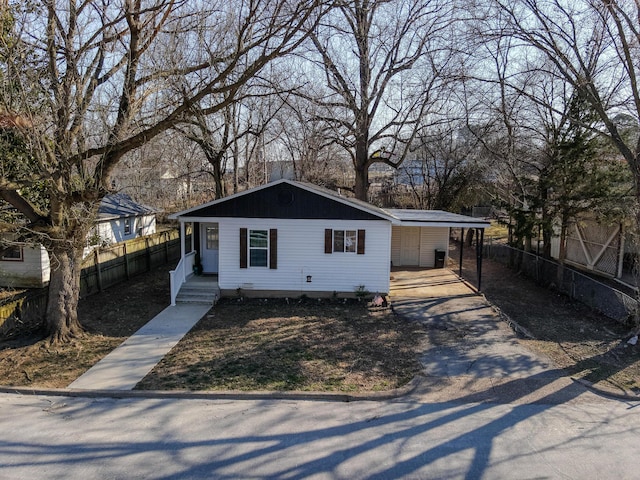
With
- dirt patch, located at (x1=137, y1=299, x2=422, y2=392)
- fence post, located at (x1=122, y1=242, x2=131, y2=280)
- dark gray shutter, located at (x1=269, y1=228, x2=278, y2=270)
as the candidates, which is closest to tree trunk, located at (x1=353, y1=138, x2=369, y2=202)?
dark gray shutter, located at (x1=269, y1=228, x2=278, y2=270)

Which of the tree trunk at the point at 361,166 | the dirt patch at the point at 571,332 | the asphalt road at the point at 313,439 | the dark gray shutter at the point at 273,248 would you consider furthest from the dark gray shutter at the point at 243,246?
the tree trunk at the point at 361,166

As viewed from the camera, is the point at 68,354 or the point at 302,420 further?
the point at 68,354

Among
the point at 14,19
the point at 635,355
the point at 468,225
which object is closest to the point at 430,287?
the point at 468,225

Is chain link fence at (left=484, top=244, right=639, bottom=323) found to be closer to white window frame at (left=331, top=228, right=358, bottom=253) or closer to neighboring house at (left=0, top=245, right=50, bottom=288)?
white window frame at (left=331, top=228, right=358, bottom=253)

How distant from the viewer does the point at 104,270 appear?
1539 cm

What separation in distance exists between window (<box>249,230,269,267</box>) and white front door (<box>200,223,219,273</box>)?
2.18 meters

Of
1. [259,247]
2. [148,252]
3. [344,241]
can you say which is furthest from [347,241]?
[148,252]

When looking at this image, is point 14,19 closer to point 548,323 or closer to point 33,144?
point 33,144

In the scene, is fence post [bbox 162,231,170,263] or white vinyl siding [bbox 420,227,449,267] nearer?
white vinyl siding [bbox 420,227,449,267]

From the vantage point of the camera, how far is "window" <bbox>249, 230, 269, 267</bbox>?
1380 cm

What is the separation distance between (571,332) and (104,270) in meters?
14.8

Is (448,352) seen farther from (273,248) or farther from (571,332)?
(273,248)

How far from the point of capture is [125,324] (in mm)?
11555

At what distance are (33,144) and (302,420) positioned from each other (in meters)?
6.82
